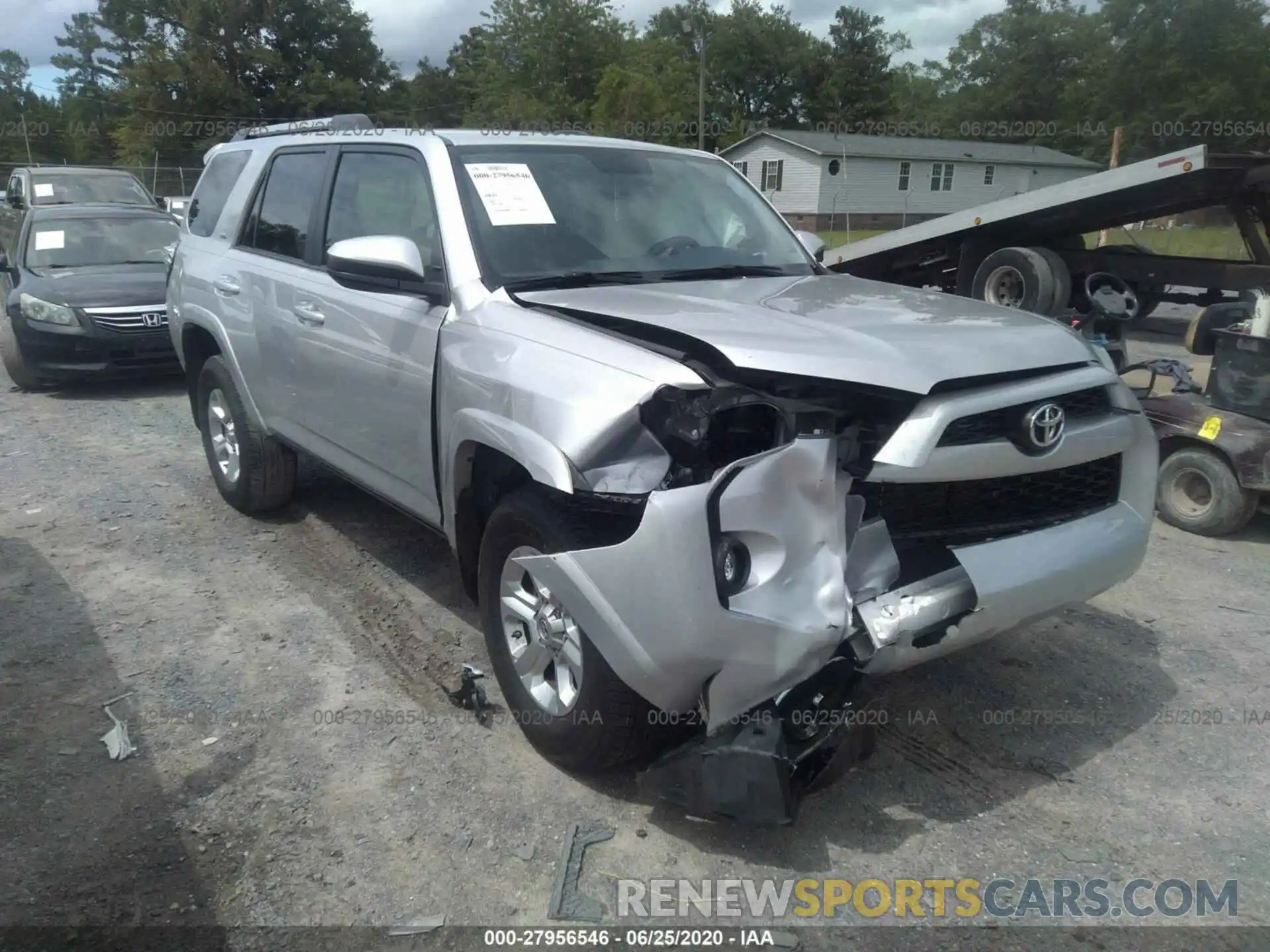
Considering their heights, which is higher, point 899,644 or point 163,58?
point 163,58

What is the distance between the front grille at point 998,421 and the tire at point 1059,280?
266 inches

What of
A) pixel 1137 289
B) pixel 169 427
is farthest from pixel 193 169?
pixel 1137 289

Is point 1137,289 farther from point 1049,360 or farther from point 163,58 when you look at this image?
point 163,58

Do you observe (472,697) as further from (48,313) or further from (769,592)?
(48,313)

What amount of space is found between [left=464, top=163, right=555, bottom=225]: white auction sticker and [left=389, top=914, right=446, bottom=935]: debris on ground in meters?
2.33

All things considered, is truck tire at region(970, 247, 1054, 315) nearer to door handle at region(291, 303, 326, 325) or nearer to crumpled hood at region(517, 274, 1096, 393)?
crumpled hood at region(517, 274, 1096, 393)

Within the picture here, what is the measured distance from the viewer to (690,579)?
8.16 feet

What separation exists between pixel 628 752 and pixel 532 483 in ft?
2.86

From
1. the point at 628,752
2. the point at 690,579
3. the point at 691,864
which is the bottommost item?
the point at 691,864

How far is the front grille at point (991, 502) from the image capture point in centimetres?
290

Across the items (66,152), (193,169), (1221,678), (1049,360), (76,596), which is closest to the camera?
(1049,360)

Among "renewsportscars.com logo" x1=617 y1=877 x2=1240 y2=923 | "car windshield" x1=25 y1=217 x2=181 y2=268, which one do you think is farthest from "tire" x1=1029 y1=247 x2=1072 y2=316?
"car windshield" x1=25 y1=217 x2=181 y2=268

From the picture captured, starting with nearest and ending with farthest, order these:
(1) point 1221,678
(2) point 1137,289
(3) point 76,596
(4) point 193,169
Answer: (1) point 1221,678, (3) point 76,596, (2) point 1137,289, (4) point 193,169

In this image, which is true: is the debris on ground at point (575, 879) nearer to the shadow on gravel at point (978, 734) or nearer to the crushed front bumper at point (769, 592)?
the shadow on gravel at point (978, 734)
